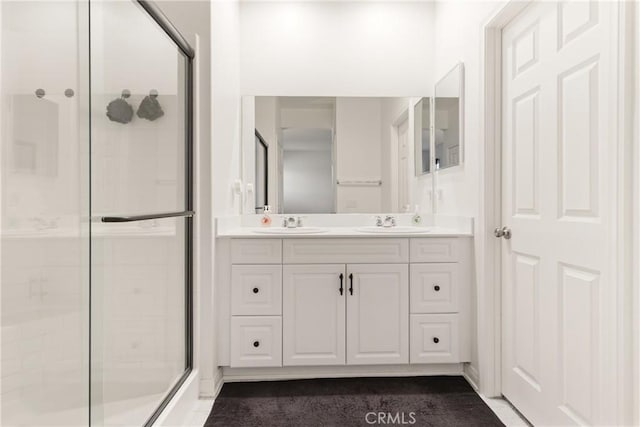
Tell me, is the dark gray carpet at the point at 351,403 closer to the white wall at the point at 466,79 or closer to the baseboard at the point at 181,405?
the baseboard at the point at 181,405

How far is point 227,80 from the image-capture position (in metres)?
2.45

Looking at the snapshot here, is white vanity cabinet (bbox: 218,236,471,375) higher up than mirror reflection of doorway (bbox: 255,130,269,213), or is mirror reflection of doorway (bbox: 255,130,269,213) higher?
mirror reflection of doorway (bbox: 255,130,269,213)

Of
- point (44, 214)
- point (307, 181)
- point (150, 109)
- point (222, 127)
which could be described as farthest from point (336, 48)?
point (44, 214)

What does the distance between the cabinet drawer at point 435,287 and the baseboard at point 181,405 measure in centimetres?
123

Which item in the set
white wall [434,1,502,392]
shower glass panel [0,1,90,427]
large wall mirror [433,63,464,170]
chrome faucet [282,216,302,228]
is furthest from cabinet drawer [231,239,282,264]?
large wall mirror [433,63,464,170]

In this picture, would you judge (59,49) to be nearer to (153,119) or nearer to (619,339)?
(153,119)

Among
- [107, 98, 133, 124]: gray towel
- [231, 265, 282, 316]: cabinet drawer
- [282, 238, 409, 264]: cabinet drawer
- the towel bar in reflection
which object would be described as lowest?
[231, 265, 282, 316]: cabinet drawer

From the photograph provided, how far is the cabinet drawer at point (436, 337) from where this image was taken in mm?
2232

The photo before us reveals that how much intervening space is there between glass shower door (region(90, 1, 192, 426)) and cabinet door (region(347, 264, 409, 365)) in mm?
904

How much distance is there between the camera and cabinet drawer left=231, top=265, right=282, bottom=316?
7.19ft

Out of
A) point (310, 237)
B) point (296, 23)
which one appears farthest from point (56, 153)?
point (296, 23)

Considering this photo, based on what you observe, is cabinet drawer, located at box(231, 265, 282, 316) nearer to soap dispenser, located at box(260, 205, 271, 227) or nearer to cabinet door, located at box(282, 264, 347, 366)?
cabinet door, located at box(282, 264, 347, 366)

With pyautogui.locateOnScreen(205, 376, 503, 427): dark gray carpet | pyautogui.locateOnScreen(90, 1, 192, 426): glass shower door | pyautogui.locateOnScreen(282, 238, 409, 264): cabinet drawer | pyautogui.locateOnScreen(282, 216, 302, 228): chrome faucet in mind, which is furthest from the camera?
pyautogui.locateOnScreen(282, 216, 302, 228): chrome faucet

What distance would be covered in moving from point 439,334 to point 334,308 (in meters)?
0.62
